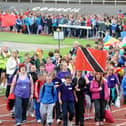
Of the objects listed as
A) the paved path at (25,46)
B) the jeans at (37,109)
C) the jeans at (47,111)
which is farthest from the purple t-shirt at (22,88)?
the paved path at (25,46)

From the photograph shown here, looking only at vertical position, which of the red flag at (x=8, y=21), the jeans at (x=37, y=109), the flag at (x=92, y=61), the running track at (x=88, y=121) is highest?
the red flag at (x=8, y=21)

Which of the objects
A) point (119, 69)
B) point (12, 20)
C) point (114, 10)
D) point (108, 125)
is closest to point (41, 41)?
point (12, 20)

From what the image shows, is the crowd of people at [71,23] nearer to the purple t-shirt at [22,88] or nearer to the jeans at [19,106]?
the jeans at [19,106]

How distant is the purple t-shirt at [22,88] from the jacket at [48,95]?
0.66m

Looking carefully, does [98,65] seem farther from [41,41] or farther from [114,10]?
[114,10]

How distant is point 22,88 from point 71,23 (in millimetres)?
31261

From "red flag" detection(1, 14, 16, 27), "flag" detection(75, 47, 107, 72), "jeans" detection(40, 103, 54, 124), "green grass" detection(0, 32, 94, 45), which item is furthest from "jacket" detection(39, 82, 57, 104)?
"red flag" detection(1, 14, 16, 27)

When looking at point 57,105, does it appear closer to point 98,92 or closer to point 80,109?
point 80,109

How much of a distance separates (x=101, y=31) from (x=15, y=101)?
29.2 metres

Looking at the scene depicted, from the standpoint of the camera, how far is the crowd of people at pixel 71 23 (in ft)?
148

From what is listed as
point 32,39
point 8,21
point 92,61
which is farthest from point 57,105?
point 32,39

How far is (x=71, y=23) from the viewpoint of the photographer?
47.4 m

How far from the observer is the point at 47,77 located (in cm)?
1586

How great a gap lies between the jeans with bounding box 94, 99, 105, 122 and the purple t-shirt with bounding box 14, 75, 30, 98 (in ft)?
6.60
